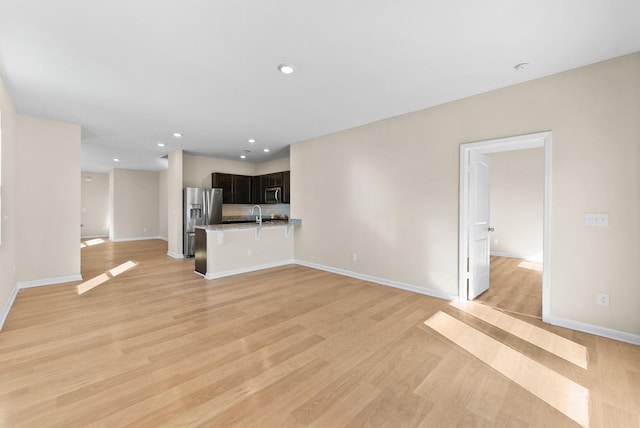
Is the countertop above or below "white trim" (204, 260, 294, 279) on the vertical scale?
above

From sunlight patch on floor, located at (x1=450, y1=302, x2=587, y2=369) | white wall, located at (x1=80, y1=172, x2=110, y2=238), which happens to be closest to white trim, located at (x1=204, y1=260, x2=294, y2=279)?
sunlight patch on floor, located at (x1=450, y1=302, x2=587, y2=369)

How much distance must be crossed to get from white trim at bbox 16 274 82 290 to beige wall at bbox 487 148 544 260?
894 centimetres

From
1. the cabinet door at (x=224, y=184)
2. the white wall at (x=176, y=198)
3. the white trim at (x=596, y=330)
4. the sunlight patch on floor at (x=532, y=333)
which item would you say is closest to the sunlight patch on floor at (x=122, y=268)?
the white wall at (x=176, y=198)

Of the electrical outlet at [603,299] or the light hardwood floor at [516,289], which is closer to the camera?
the electrical outlet at [603,299]

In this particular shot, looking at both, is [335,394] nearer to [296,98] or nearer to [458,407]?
[458,407]

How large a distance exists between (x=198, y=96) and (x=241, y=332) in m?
2.92

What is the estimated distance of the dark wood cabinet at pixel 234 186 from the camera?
745cm

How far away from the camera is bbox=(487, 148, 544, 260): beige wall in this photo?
6.26 m

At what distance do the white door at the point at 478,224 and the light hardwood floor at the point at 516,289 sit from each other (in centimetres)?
22

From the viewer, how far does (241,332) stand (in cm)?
275

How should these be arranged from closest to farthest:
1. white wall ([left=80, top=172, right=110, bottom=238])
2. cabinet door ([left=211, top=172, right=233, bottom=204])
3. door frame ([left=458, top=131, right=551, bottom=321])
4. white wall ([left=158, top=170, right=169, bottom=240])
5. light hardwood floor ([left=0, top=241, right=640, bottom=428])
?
1. light hardwood floor ([left=0, top=241, right=640, bottom=428])
2. door frame ([left=458, top=131, right=551, bottom=321])
3. cabinet door ([left=211, top=172, right=233, bottom=204])
4. white wall ([left=158, top=170, right=169, bottom=240])
5. white wall ([left=80, top=172, right=110, bottom=238])

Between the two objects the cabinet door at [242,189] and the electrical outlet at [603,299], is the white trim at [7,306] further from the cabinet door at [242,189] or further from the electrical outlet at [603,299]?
the electrical outlet at [603,299]

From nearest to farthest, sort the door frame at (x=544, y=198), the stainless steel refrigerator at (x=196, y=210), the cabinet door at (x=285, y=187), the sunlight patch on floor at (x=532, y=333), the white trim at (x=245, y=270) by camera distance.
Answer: the sunlight patch on floor at (x=532, y=333) → the door frame at (x=544, y=198) → the white trim at (x=245, y=270) → the stainless steel refrigerator at (x=196, y=210) → the cabinet door at (x=285, y=187)

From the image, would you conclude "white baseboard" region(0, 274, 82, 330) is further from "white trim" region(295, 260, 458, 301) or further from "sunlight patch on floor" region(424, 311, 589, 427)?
"sunlight patch on floor" region(424, 311, 589, 427)
